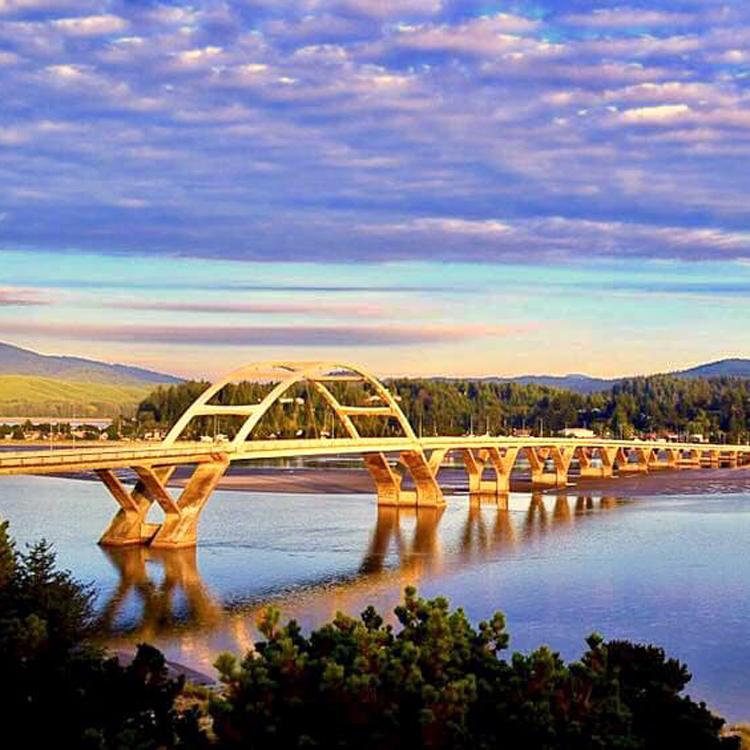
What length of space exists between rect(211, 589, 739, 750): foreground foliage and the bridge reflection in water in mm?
17361

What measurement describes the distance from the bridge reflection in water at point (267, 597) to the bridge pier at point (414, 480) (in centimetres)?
530

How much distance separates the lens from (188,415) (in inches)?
2616

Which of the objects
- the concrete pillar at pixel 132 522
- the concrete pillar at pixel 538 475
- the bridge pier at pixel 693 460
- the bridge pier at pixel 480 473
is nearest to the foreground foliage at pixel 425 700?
the concrete pillar at pixel 132 522

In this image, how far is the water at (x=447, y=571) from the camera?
37.8 meters

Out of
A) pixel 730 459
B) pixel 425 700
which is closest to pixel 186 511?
pixel 425 700

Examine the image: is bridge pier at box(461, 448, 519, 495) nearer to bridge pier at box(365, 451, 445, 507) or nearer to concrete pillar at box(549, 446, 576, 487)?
bridge pier at box(365, 451, 445, 507)

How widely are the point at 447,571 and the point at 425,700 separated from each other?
127 ft

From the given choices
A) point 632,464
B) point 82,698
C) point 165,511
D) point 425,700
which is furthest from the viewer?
point 632,464

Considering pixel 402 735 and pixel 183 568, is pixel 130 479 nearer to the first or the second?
pixel 183 568

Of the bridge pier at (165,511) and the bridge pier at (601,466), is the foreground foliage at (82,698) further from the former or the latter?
the bridge pier at (601,466)

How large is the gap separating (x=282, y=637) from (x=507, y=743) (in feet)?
Answer: 10.3

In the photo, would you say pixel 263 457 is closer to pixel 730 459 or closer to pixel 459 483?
pixel 459 483

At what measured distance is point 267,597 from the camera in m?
45.3

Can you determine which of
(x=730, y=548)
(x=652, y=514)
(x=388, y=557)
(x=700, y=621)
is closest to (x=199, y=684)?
(x=700, y=621)
